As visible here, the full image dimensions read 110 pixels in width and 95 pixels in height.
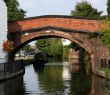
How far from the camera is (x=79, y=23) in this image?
55062 mm

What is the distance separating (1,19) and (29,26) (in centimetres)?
797

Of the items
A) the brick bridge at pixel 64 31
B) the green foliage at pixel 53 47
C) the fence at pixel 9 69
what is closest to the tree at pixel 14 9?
the brick bridge at pixel 64 31

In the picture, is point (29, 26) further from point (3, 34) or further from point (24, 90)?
point (24, 90)

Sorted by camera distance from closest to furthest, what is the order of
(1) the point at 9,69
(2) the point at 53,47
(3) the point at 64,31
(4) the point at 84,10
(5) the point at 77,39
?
1. (1) the point at 9,69
2. (5) the point at 77,39
3. (3) the point at 64,31
4. (4) the point at 84,10
5. (2) the point at 53,47

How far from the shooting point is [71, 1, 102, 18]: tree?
81.6 m

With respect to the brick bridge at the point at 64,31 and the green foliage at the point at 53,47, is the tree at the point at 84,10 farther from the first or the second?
the green foliage at the point at 53,47

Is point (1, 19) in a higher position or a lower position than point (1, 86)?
higher

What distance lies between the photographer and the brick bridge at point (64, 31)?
2108 inches

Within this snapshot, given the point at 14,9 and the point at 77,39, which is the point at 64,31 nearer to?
the point at 77,39

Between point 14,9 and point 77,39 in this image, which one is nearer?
point 77,39

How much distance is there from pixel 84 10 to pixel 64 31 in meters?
28.6

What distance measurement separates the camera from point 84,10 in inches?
3263

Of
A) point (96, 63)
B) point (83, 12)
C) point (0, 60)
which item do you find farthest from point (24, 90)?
point (83, 12)

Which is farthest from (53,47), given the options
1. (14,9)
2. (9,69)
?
(9,69)
